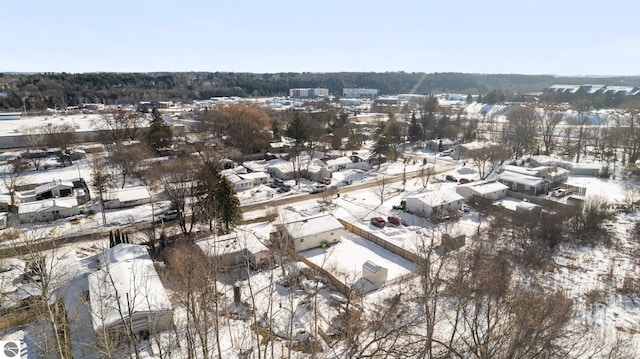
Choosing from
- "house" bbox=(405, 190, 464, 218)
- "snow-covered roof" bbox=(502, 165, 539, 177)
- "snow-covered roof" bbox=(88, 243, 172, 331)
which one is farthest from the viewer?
"snow-covered roof" bbox=(502, 165, 539, 177)

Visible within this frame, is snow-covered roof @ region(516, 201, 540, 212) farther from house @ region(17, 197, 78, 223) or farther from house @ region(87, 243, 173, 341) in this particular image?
house @ region(17, 197, 78, 223)

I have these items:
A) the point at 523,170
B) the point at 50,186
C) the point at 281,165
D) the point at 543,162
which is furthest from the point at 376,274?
the point at 543,162

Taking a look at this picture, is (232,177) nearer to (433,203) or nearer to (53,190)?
(53,190)

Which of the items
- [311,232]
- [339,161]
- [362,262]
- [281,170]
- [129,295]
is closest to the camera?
[129,295]

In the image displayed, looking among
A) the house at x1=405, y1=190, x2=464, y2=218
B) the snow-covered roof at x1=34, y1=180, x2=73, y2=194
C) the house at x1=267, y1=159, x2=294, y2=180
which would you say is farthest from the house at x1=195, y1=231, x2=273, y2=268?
the snow-covered roof at x1=34, y1=180, x2=73, y2=194

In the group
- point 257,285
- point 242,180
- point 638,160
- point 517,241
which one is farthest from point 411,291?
point 638,160
